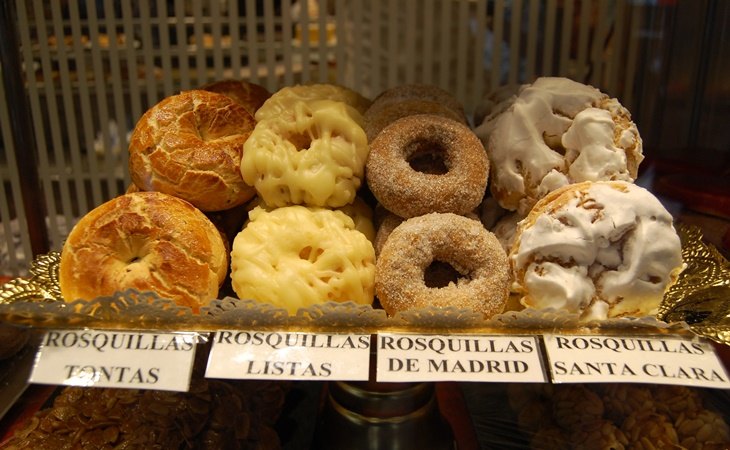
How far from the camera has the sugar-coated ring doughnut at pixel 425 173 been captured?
117 cm

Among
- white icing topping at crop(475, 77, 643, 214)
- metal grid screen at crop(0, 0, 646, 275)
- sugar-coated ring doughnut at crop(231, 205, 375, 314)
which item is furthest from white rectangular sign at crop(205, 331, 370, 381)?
metal grid screen at crop(0, 0, 646, 275)

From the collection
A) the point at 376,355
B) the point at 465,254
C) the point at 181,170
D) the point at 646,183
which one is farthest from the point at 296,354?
the point at 646,183

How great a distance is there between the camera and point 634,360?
2.94ft

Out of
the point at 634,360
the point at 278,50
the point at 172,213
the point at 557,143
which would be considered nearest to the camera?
the point at 634,360

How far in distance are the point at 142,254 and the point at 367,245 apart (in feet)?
1.34

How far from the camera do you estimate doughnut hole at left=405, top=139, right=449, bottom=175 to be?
124cm

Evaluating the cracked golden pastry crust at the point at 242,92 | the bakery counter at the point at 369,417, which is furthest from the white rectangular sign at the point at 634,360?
the cracked golden pastry crust at the point at 242,92

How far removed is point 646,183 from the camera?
4.82 feet

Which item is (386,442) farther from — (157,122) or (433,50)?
(433,50)

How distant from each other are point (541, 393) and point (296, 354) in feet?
1.75

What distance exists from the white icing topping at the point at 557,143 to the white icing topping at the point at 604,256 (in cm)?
14

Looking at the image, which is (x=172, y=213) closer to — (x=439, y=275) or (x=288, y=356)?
(x=288, y=356)

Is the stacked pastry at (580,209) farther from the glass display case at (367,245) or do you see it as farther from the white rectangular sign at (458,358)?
the white rectangular sign at (458,358)

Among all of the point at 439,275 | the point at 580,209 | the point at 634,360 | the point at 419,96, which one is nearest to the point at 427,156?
the point at 419,96
